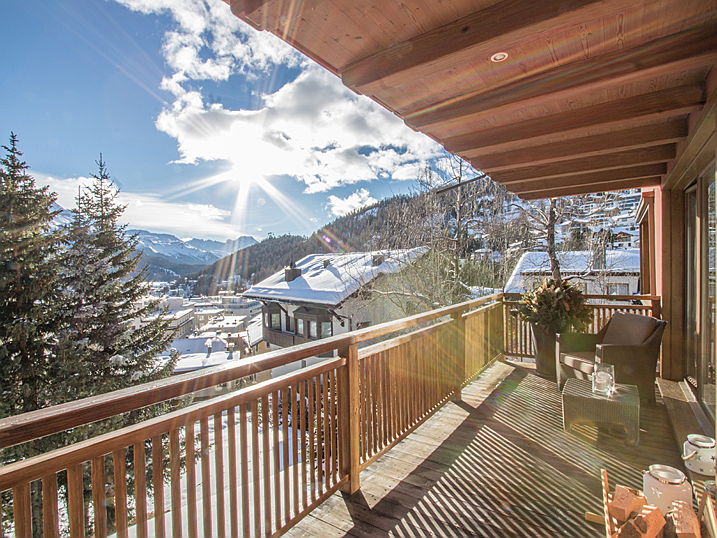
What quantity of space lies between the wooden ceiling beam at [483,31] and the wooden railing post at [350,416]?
1.63m

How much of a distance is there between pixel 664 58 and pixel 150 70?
58.7 ft

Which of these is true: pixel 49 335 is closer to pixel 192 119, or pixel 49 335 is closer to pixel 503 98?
pixel 503 98

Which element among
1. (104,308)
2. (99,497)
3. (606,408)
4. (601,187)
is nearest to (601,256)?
(601,187)

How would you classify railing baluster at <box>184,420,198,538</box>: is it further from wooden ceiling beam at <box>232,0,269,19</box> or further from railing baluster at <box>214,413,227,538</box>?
wooden ceiling beam at <box>232,0,269,19</box>

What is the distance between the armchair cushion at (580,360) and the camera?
A: 368cm

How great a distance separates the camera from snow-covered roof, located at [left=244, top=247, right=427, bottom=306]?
46.4 feet

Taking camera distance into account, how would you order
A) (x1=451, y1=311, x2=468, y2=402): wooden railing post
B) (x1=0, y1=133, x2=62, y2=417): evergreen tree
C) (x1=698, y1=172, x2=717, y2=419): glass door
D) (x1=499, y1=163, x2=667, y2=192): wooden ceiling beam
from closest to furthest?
(x1=698, y1=172, x2=717, y2=419): glass door
(x1=451, y1=311, x2=468, y2=402): wooden railing post
(x1=499, y1=163, x2=667, y2=192): wooden ceiling beam
(x1=0, y1=133, x2=62, y2=417): evergreen tree

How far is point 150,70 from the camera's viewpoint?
15141 mm

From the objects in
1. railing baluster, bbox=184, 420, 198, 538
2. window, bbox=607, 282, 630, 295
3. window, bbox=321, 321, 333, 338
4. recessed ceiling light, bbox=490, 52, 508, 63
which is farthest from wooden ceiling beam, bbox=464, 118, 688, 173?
window, bbox=607, 282, 630, 295

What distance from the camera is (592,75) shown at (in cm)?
199

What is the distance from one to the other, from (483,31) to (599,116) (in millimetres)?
1453

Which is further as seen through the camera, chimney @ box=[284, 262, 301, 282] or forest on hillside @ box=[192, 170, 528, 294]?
chimney @ box=[284, 262, 301, 282]

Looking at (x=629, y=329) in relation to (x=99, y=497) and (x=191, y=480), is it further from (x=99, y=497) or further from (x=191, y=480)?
(x=99, y=497)

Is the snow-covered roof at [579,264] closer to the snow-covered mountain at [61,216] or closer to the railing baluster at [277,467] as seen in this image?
the railing baluster at [277,467]
